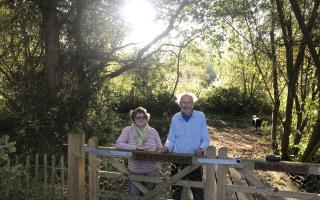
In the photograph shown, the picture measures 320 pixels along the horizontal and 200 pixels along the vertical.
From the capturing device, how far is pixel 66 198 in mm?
6672

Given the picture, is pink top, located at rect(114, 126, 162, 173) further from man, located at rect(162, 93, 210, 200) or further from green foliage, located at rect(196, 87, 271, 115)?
green foliage, located at rect(196, 87, 271, 115)

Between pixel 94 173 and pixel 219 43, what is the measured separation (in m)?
8.84

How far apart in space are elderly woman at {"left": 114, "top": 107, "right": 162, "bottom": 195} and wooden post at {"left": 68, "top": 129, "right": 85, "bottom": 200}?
602mm

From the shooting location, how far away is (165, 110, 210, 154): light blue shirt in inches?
217

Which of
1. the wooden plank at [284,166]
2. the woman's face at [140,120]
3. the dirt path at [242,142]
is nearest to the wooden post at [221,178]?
the wooden plank at [284,166]

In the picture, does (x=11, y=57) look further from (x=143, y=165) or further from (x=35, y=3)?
(x=143, y=165)

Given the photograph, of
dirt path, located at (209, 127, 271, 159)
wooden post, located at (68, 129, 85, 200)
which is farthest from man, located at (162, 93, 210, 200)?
dirt path, located at (209, 127, 271, 159)

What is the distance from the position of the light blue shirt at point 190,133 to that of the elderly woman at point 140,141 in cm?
30

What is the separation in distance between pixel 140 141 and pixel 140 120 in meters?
0.29

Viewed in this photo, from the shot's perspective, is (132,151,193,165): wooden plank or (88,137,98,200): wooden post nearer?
(132,151,193,165): wooden plank

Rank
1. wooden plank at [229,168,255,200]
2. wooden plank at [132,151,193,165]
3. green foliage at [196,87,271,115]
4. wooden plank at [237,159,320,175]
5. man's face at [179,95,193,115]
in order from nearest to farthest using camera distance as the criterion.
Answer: wooden plank at [237,159,320,175] → wooden plank at [132,151,193,165] → man's face at [179,95,193,115] → wooden plank at [229,168,255,200] → green foliage at [196,87,271,115]

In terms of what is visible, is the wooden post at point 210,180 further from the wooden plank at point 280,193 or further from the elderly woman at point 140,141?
the elderly woman at point 140,141

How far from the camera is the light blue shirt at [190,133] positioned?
5.50 metres

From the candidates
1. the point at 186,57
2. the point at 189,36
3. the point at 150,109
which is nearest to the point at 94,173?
the point at 189,36
